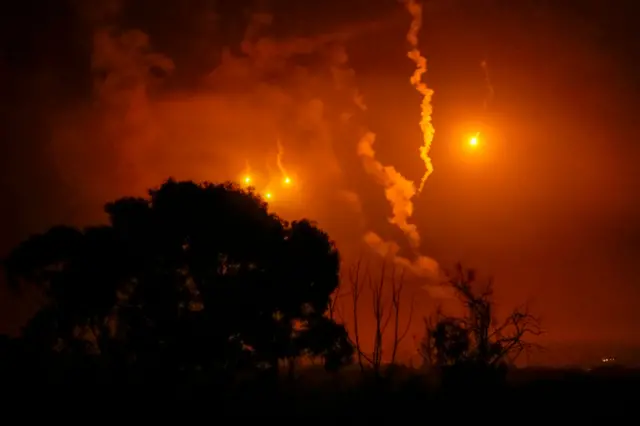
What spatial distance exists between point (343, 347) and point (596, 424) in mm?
15525

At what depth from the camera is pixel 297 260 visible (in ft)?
130

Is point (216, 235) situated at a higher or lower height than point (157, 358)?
higher

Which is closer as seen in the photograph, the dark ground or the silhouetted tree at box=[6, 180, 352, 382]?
the dark ground

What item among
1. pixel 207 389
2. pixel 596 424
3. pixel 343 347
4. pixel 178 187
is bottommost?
pixel 596 424

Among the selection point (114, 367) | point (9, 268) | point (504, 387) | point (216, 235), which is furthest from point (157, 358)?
point (504, 387)

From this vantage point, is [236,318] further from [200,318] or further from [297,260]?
[297,260]

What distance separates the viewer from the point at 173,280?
38.2 m

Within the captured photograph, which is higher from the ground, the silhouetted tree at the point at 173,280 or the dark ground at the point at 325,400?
the silhouetted tree at the point at 173,280

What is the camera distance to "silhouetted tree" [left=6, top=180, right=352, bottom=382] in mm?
37406

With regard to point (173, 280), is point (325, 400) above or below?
below

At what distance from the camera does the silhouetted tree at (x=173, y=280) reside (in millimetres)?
37406

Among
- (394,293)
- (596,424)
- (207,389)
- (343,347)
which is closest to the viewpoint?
(596,424)

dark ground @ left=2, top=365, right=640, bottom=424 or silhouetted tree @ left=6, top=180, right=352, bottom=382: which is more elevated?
silhouetted tree @ left=6, top=180, right=352, bottom=382

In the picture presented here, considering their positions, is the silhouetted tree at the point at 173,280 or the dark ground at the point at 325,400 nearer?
the dark ground at the point at 325,400
